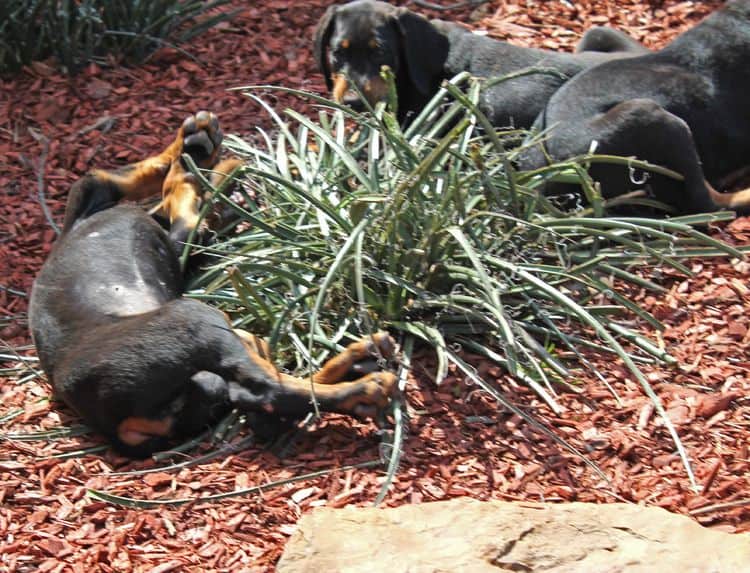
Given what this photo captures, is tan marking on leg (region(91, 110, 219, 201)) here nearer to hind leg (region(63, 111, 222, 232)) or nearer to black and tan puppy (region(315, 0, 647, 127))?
hind leg (region(63, 111, 222, 232))

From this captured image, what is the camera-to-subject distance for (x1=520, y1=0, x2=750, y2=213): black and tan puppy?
624 centimetres

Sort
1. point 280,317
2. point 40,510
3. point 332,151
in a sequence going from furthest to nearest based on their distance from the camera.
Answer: point 332,151, point 280,317, point 40,510

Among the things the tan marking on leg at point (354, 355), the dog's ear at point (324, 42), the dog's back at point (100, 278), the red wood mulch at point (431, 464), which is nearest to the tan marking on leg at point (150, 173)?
the dog's back at point (100, 278)

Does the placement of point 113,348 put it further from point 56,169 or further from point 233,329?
point 56,169

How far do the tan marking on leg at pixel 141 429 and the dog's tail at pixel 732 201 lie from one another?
2.98 m

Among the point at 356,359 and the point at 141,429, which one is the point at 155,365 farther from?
the point at 356,359

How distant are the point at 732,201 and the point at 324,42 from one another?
2.44 meters

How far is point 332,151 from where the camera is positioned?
20.0ft

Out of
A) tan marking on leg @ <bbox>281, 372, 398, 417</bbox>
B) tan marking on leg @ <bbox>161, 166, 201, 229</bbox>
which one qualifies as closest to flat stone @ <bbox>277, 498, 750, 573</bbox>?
tan marking on leg @ <bbox>281, 372, 398, 417</bbox>

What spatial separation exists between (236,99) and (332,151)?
1.68 m

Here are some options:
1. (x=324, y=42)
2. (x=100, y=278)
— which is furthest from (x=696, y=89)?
(x=100, y=278)

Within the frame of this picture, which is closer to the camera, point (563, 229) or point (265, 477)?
point (265, 477)

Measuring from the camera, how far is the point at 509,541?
3945mm

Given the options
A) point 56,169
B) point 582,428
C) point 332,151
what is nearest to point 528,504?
point 582,428
